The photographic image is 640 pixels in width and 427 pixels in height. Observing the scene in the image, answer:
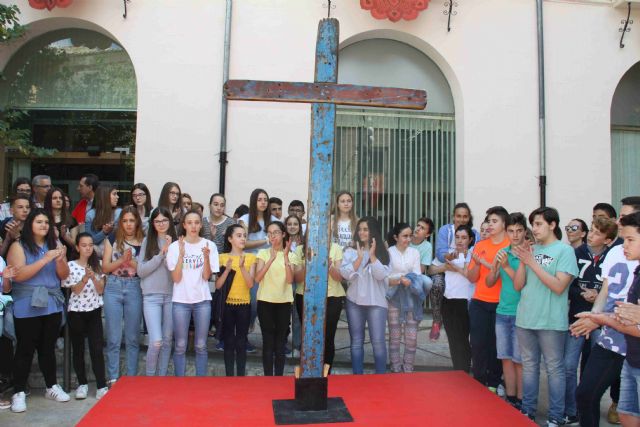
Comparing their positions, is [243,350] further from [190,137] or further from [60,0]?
[60,0]

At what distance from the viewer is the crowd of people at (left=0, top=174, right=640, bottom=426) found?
4.49 meters

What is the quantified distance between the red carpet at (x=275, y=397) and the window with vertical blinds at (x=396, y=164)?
15.0 ft

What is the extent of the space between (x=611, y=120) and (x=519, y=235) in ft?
16.8

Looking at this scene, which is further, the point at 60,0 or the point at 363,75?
the point at 363,75

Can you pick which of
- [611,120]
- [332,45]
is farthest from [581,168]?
[332,45]

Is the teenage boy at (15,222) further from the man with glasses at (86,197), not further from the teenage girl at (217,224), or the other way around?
the teenage girl at (217,224)

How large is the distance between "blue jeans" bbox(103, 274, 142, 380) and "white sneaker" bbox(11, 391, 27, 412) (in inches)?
28.7

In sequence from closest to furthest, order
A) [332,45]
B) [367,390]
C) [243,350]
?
[332,45] → [367,390] → [243,350]

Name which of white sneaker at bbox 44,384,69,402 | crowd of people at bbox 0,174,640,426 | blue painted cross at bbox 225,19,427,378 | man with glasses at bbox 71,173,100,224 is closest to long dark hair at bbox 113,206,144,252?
crowd of people at bbox 0,174,640,426

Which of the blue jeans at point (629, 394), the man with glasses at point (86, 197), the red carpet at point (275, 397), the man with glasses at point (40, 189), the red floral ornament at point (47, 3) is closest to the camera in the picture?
the red carpet at point (275, 397)

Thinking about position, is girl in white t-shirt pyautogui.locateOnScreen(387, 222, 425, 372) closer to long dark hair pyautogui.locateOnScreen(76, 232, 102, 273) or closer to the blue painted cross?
the blue painted cross

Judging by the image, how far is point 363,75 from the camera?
329 inches

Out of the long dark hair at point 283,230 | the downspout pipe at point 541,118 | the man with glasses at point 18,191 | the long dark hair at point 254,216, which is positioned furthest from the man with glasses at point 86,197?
the downspout pipe at point 541,118

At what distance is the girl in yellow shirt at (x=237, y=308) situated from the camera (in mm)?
5168
